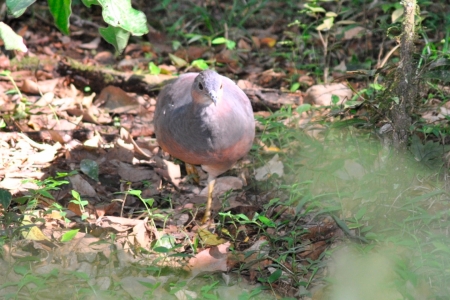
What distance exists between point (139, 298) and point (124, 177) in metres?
1.54

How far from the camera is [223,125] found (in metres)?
3.96

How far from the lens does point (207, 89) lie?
12.6 feet

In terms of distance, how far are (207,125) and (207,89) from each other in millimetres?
228

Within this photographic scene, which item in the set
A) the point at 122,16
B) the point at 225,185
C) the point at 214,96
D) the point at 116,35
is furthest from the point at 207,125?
the point at 122,16

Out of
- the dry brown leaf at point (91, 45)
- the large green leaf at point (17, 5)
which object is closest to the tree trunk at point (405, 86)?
the large green leaf at point (17, 5)

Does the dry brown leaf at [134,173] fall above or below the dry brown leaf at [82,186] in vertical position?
below

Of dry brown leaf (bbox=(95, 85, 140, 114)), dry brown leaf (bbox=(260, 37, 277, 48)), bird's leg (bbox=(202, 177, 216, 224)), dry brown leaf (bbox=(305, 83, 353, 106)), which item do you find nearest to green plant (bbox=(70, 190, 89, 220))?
bird's leg (bbox=(202, 177, 216, 224))

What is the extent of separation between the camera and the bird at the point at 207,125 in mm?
3939

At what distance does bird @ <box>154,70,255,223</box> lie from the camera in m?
3.94

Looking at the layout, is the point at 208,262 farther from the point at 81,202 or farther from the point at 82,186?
the point at 82,186

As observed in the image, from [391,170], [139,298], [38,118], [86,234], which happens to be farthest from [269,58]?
[139,298]

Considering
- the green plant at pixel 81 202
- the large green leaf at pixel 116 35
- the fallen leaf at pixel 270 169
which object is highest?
the large green leaf at pixel 116 35

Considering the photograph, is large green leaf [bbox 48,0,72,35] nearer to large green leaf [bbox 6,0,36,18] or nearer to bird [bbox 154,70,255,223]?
large green leaf [bbox 6,0,36,18]

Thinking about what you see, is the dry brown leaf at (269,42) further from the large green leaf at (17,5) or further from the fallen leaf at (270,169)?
the large green leaf at (17,5)
